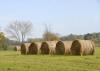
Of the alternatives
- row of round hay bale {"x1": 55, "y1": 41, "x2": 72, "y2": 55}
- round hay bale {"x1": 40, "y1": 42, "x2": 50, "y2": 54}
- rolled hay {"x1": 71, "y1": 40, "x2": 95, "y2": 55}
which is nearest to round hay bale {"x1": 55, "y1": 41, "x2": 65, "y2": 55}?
row of round hay bale {"x1": 55, "y1": 41, "x2": 72, "y2": 55}

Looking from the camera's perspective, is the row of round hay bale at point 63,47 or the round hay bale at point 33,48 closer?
the row of round hay bale at point 63,47

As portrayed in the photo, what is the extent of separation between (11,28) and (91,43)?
3135 inches

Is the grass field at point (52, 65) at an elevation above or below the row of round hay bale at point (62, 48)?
below

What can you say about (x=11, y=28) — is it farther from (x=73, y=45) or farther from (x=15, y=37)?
(x=73, y=45)

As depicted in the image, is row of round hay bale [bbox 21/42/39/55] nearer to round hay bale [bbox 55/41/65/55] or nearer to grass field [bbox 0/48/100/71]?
round hay bale [bbox 55/41/65/55]

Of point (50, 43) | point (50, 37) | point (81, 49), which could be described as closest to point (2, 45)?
point (50, 37)

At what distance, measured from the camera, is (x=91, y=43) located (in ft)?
117

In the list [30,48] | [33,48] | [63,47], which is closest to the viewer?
[63,47]

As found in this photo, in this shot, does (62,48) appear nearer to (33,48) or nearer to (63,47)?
(63,47)

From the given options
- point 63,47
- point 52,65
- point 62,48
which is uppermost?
point 63,47

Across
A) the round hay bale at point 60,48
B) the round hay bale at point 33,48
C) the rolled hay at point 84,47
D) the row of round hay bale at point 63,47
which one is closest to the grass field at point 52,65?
the rolled hay at point 84,47

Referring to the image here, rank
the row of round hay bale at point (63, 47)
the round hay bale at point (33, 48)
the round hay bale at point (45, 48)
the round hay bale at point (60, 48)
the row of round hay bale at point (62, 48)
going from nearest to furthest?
the row of round hay bale at point (62, 48)
the row of round hay bale at point (63, 47)
the round hay bale at point (60, 48)
the round hay bale at point (45, 48)
the round hay bale at point (33, 48)

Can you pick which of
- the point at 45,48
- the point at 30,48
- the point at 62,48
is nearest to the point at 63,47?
the point at 62,48

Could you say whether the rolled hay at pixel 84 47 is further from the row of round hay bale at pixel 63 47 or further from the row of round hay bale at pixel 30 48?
the row of round hay bale at pixel 30 48
